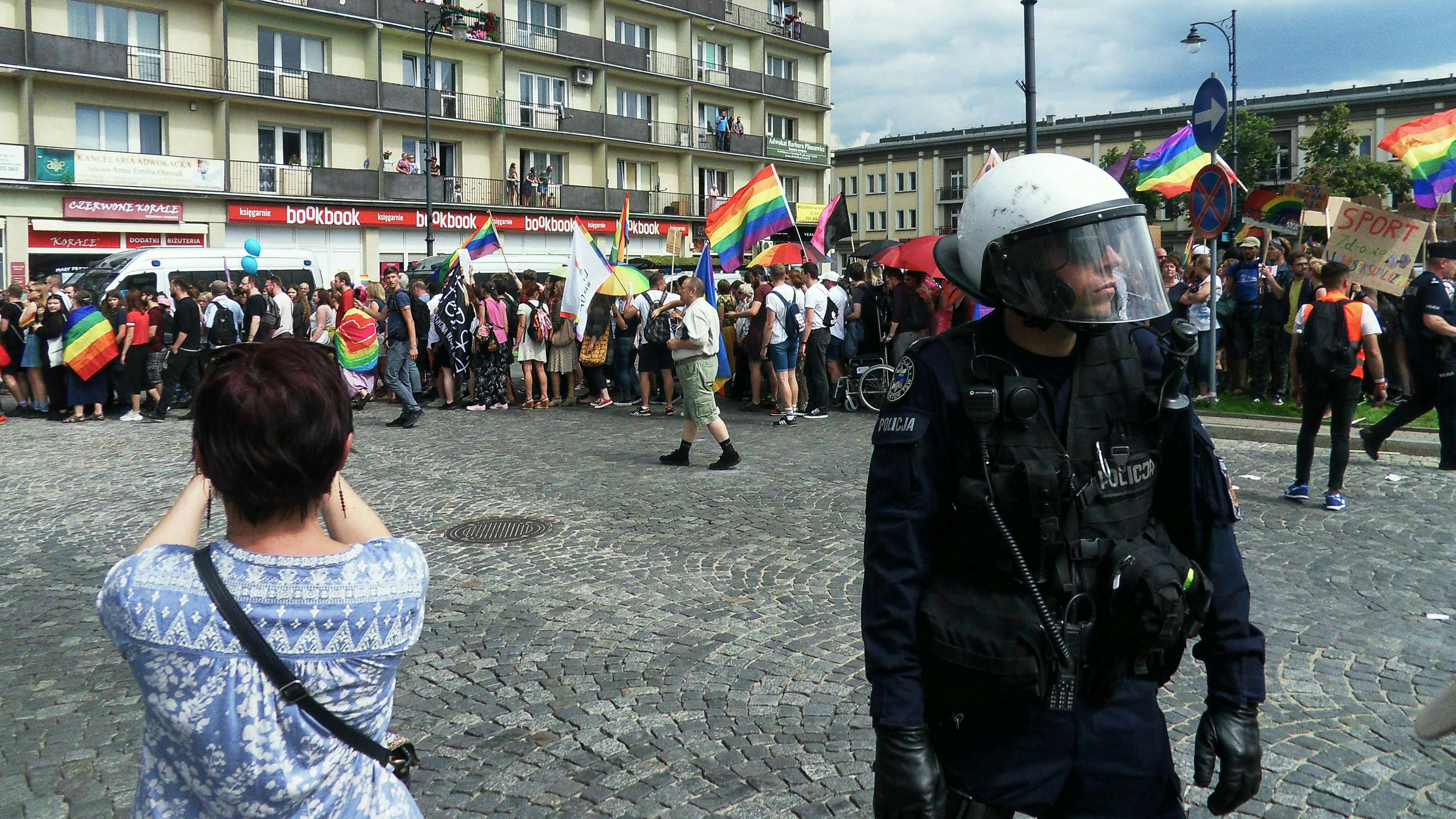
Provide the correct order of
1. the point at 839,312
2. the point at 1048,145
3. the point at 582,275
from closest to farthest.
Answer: the point at 839,312, the point at 582,275, the point at 1048,145

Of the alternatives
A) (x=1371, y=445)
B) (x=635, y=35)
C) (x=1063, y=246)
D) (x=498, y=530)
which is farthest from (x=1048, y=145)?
(x=1063, y=246)

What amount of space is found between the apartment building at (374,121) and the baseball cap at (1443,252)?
814 inches

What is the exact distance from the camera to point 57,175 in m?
29.5

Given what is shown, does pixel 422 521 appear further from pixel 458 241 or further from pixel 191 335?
pixel 458 241

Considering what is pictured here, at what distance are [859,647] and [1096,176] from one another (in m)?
3.16

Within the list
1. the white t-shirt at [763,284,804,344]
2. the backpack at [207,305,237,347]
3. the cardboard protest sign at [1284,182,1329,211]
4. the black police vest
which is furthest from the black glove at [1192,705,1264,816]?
the cardboard protest sign at [1284,182,1329,211]

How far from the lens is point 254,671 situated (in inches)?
67.3

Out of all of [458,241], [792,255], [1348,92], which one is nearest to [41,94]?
[458,241]

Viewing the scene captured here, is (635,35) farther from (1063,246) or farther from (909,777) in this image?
(909,777)

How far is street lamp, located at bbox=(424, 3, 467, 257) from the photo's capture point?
3033cm

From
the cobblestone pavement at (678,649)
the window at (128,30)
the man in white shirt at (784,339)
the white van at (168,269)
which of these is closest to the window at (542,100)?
the window at (128,30)

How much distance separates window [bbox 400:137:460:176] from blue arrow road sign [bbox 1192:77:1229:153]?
1187 inches

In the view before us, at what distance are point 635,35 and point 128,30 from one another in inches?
758

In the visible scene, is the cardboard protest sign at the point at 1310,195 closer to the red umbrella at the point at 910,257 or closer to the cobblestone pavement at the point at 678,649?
the red umbrella at the point at 910,257
